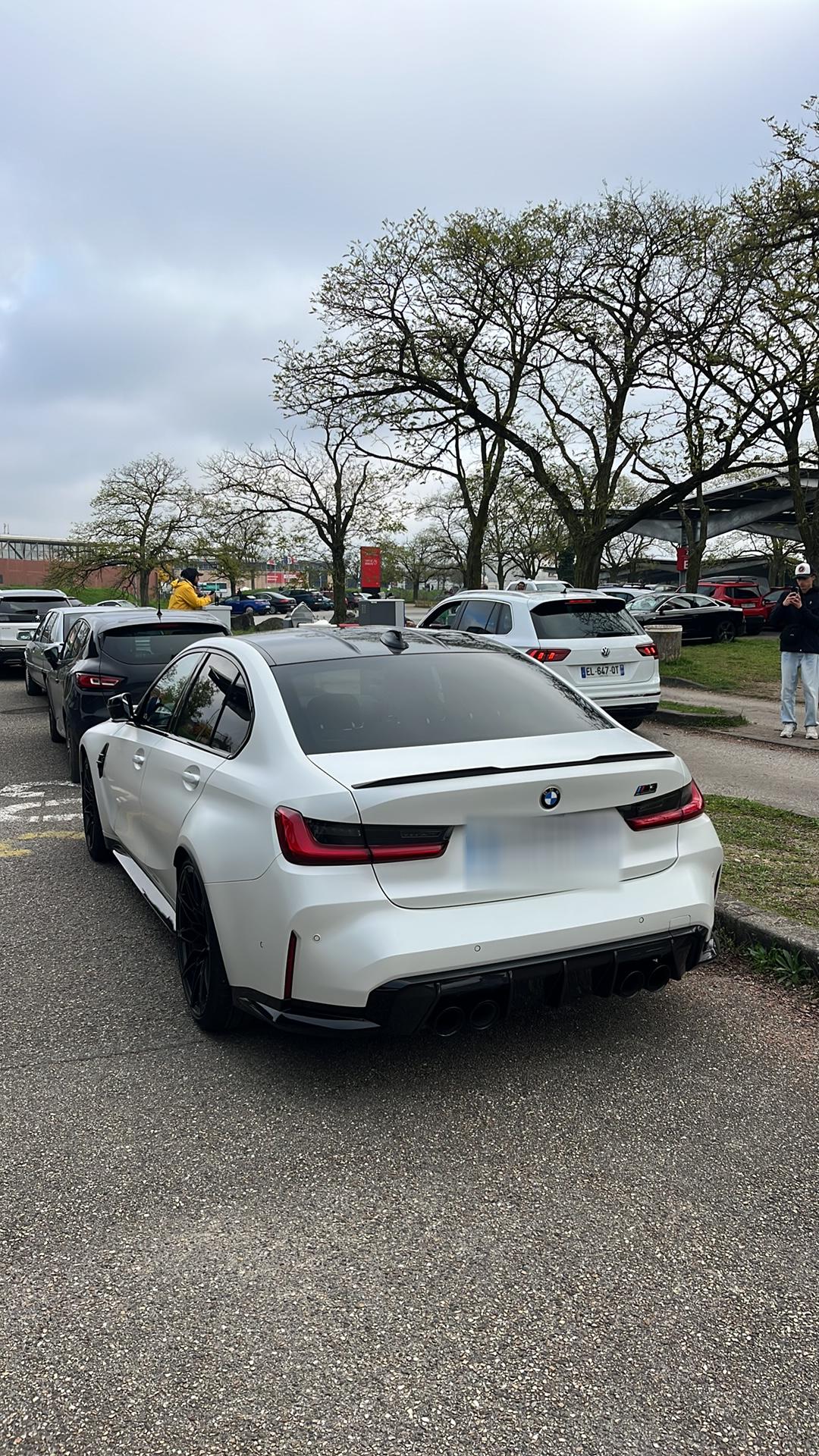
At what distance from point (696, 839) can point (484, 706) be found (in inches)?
36.9

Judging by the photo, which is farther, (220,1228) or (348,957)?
(348,957)

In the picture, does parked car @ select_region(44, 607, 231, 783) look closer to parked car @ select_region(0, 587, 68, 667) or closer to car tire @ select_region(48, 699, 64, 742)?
car tire @ select_region(48, 699, 64, 742)

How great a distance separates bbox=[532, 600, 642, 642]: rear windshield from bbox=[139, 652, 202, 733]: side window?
612 centimetres

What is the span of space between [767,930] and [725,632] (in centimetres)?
2569

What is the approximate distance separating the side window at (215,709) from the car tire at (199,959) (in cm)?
52

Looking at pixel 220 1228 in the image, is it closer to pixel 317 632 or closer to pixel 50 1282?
pixel 50 1282

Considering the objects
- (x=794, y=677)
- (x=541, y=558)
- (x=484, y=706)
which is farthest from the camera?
(x=541, y=558)

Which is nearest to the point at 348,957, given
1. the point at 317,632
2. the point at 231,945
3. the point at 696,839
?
the point at 231,945

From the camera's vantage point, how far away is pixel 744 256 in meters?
20.4

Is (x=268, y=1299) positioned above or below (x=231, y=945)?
below

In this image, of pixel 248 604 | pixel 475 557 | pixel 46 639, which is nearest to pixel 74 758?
pixel 46 639

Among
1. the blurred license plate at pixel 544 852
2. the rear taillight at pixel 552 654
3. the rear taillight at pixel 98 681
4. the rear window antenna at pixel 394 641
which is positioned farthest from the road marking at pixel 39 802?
the blurred license plate at pixel 544 852

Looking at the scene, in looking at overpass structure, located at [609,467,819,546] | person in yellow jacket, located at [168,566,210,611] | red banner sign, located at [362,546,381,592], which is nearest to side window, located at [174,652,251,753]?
person in yellow jacket, located at [168,566,210,611]

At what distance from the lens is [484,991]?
3.24m
